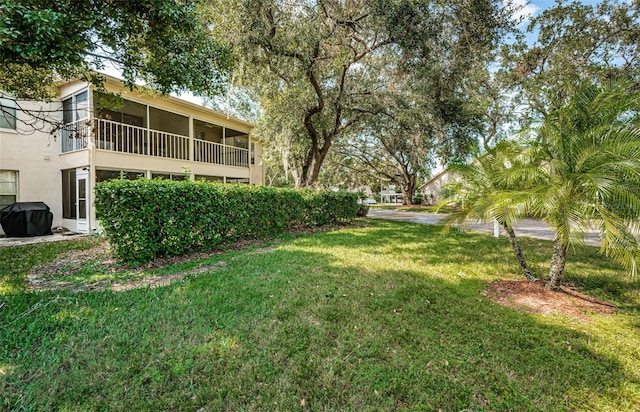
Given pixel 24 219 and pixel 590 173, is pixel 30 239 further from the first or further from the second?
pixel 590 173

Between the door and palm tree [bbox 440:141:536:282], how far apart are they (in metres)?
10.9

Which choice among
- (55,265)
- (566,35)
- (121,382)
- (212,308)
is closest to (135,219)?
(55,265)

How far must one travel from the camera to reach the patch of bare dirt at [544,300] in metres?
3.65

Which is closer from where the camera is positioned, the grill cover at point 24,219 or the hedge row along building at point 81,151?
the grill cover at point 24,219

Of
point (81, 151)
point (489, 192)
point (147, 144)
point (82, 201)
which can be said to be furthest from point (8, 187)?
point (489, 192)

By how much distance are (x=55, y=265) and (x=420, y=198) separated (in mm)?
30835

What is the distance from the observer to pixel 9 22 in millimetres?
3348

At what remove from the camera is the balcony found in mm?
9539

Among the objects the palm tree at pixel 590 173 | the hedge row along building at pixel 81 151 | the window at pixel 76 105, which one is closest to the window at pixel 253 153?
the hedge row along building at pixel 81 151

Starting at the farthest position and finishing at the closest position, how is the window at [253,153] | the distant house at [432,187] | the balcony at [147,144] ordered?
the distant house at [432,187]
the window at [253,153]
the balcony at [147,144]

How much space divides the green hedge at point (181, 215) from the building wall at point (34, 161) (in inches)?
251

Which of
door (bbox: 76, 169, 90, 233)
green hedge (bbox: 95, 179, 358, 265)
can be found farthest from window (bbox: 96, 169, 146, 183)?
green hedge (bbox: 95, 179, 358, 265)

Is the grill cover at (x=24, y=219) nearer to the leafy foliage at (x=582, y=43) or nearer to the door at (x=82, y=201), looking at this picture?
the door at (x=82, y=201)

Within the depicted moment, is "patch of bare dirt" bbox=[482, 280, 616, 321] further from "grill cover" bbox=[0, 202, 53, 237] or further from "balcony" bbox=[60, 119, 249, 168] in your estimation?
"grill cover" bbox=[0, 202, 53, 237]
